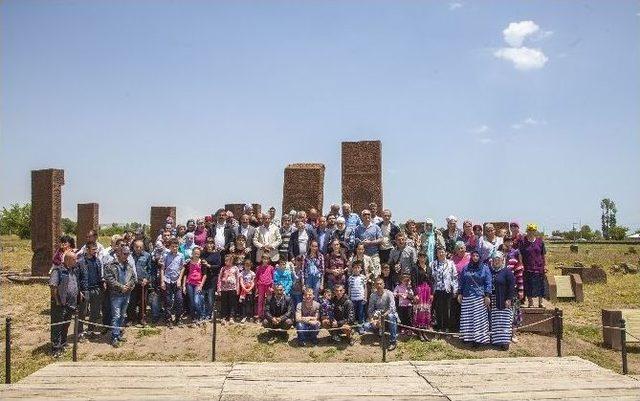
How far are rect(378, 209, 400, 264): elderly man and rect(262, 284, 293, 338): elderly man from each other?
219 cm

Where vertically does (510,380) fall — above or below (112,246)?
below

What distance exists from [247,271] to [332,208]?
228 centimetres

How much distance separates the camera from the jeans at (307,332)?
10008mm

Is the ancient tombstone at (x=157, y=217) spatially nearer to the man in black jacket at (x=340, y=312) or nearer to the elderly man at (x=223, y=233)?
the elderly man at (x=223, y=233)

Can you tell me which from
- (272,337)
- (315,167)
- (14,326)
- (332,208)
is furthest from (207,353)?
(315,167)

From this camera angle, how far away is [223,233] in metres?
11.7

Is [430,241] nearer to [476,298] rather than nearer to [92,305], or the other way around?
[476,298]

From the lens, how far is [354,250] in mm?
11109

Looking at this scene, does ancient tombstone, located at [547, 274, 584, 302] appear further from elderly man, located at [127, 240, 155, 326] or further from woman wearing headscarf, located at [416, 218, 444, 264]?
elderly man, located at [127, 240, 155, 326]

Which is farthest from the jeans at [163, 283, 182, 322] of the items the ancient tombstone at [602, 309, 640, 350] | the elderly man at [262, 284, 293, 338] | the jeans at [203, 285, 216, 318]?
the ancient tombstone at [602, 309, 640, 350]

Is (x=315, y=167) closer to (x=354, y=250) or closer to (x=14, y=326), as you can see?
(x=354, y=250)

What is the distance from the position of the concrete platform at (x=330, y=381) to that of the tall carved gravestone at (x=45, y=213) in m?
9.45


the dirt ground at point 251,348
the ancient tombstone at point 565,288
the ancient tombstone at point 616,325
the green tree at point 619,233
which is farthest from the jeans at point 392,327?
the green tree at point 619,233

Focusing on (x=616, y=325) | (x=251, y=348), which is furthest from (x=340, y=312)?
(x=616, y=325)
